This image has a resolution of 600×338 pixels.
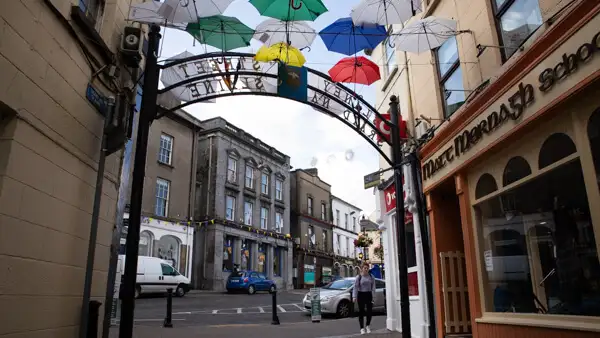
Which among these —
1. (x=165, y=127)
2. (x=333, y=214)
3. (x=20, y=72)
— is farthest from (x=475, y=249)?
(x=333, y=214)

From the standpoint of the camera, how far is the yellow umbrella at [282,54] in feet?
22.6

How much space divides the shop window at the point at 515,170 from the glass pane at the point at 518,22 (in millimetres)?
1546

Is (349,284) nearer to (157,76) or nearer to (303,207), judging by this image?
(157,76)

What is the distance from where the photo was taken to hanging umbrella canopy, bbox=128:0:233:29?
6235mm

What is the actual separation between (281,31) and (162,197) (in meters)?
22.1

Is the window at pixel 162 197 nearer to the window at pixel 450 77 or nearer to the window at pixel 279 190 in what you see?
the window at pixel 279 190

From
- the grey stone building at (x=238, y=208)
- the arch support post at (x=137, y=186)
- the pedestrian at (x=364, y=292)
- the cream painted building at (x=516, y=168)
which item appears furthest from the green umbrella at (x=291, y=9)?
the grey stone building at (x=238, y=208)

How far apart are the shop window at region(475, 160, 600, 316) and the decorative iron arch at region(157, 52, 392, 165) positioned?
2015 mm

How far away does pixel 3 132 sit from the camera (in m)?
4.06

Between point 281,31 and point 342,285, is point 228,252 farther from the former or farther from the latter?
point 281,31

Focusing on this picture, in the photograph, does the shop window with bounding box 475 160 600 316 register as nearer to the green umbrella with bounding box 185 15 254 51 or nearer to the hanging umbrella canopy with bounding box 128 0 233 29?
the green umbrella with bounding box 185 15 254 51

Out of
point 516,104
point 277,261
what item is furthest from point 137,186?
point 277,261

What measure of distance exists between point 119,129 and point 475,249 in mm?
5738

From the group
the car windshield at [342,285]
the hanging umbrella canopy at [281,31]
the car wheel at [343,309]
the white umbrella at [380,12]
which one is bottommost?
the car wheel at [343,309]
